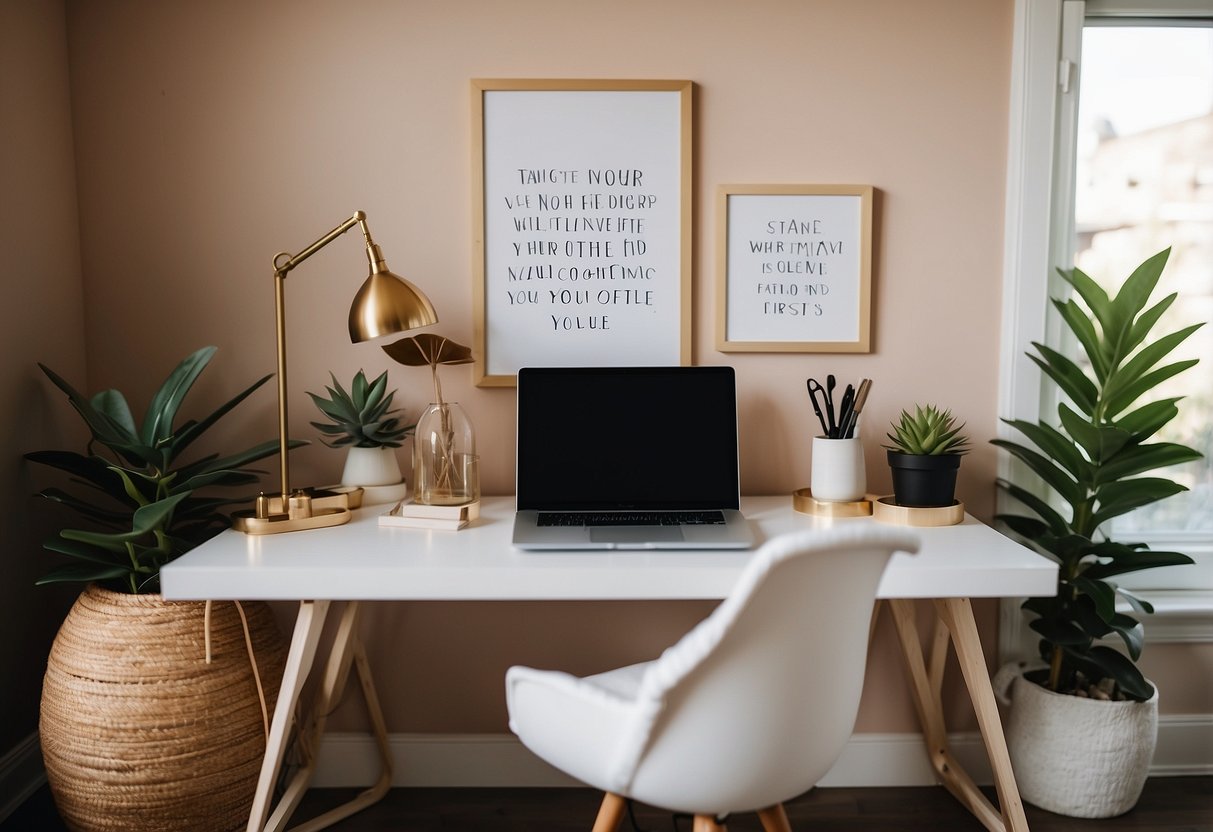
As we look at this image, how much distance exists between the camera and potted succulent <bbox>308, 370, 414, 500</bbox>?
1.83 m

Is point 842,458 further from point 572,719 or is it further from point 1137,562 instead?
point 572,719

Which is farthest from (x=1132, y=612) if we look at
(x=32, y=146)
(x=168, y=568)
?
(x=32, y=146)

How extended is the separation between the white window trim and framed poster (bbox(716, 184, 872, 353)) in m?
0.34

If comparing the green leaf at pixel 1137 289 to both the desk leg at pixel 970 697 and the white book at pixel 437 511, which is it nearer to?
the desk leg at pixel 970 697

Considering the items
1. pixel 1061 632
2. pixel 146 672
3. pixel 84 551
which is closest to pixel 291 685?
pixel 146 672

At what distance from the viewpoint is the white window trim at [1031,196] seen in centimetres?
189

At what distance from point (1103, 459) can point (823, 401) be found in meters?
0.60

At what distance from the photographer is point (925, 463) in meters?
1.71

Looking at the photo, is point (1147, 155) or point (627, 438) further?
point (1147, 155)

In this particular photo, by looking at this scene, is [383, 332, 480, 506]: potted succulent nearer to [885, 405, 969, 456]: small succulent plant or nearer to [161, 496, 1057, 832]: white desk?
[161, 496, 1057, 832]: white desk

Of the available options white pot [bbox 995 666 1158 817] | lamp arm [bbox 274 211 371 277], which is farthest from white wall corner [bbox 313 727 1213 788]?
lamp arm [bbox 274 211 371 277]

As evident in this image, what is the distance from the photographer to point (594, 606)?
2.03 metres

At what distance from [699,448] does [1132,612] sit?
1.21 m

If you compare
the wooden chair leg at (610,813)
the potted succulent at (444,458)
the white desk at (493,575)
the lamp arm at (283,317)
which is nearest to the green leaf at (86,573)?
the white desk at (493,575)
